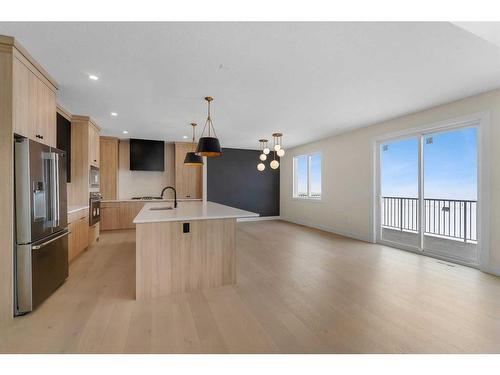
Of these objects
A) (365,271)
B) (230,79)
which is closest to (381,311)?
(365,271)

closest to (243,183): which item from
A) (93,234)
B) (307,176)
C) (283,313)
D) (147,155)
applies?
(307,176)

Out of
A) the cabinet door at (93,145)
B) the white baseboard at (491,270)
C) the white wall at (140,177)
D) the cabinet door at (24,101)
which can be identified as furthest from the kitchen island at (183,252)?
the white wall at (140,177)

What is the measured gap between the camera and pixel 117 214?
6.21 m

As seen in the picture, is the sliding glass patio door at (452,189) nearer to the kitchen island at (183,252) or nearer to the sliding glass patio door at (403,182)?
the sliding glass patio door at (403,182)

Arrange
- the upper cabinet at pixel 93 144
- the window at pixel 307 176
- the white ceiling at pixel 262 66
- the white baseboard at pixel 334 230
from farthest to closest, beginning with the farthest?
the window at pixel 307 176
the white baseboard at pixel 334 230
the upper cabinet at pixel 93 144
the white ceiling at pixel 262 66

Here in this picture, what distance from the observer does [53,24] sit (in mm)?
1886

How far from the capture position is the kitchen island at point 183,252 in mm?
2510

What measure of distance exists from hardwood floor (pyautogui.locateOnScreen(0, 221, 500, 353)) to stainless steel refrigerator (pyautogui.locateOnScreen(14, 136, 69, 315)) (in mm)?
214

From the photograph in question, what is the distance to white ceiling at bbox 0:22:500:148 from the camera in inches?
77.4

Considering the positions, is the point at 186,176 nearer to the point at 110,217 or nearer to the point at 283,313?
the point at 110,217

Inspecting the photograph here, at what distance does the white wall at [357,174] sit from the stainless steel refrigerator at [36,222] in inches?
218

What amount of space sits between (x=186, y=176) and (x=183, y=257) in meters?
4.65
